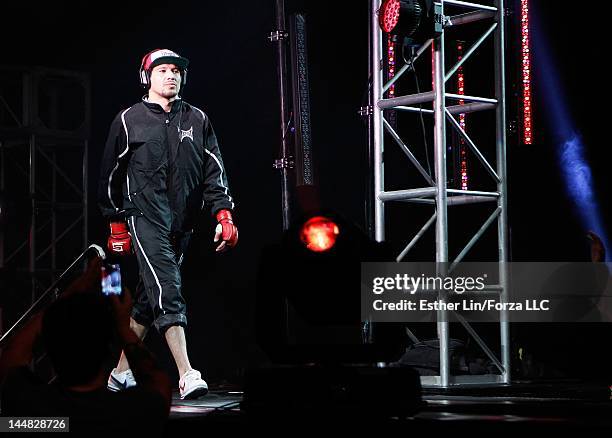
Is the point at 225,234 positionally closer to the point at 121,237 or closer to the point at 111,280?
the point at 121,237

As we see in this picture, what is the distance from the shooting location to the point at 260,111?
32.7 ft

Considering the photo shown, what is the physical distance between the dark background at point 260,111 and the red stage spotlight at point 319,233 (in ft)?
17.7

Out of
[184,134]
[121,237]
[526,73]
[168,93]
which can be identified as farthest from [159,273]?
[526,73]

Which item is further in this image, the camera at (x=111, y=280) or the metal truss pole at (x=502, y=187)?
the metal truss pole at (x=502, y=187)

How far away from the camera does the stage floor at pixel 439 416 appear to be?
160 inches

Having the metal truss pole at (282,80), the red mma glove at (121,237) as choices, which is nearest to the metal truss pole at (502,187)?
the metal truss pole at (282,80)

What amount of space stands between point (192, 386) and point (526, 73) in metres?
5.20

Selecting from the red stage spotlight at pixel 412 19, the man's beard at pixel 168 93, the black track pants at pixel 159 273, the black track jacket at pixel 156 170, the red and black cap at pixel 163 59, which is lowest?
the black track pants at pixel 159 273

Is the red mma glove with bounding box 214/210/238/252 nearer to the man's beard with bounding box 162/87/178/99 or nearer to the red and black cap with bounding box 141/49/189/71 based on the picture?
the man's beard with bounding box 162/87/178/99

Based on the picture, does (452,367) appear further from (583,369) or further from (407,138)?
(407,138)

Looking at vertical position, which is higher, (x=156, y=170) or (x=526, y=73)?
(x=526, y=73)

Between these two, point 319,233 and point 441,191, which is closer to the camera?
point 319,233

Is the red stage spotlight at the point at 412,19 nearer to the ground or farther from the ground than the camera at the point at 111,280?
farther from the ground

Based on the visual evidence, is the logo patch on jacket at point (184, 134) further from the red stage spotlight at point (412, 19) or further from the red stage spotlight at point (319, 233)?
the red stage spotlight at point (319, 233)
